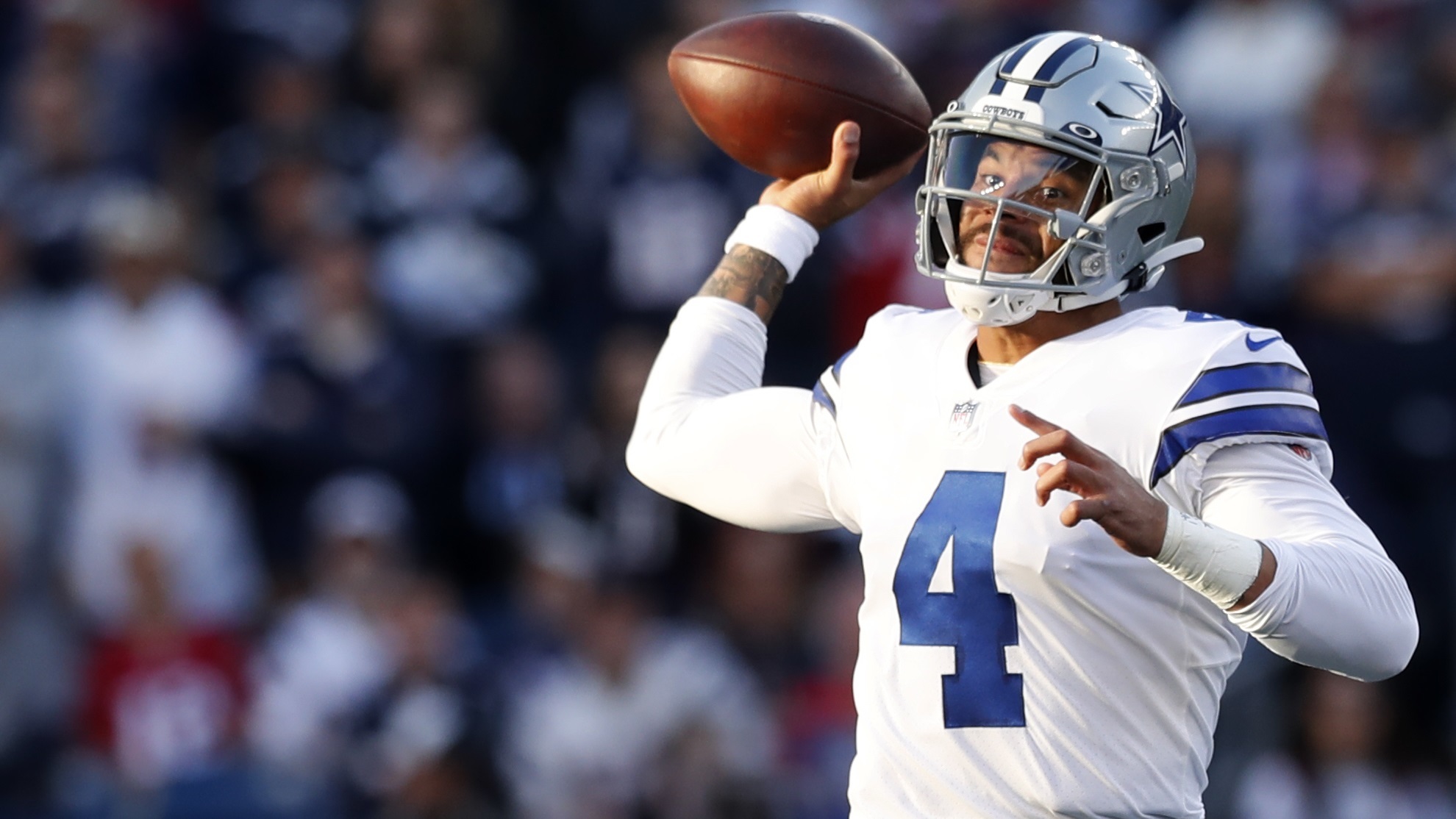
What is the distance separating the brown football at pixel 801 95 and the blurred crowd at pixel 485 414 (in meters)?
3.08

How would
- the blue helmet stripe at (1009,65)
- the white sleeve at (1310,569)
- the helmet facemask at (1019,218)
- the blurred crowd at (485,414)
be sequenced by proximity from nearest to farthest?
the white sleeve at (1310,569) < the helmet facemask at (1019,218) < the blue helmet stripe at (1009,65) < the blurred crowd at (485,414)

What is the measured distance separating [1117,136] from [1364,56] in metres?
4.73

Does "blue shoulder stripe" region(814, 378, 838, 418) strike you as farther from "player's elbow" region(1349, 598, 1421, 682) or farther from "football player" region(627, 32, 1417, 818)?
"player's elbow" region(1349, 598, 1421, 682)

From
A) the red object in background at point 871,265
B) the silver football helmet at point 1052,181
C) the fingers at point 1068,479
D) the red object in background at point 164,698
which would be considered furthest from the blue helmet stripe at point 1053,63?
the red object in background at point 164,698

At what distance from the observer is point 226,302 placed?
737 centimetres

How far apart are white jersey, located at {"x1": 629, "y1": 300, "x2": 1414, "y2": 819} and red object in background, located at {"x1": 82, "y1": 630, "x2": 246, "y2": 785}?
414cm

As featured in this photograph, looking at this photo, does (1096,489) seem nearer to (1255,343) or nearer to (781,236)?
(1255,343)

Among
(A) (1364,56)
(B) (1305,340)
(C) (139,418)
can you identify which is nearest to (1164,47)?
(A) (1364,56)

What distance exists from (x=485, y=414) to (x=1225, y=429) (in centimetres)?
464

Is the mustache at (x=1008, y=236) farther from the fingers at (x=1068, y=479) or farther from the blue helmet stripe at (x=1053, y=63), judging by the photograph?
the fingers at (x=1068, y=479)

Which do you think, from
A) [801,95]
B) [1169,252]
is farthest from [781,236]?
[1169,252]

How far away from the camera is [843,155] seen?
10.5 ft

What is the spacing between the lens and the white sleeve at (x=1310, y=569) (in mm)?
2465

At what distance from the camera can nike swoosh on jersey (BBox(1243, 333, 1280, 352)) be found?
2.70m
